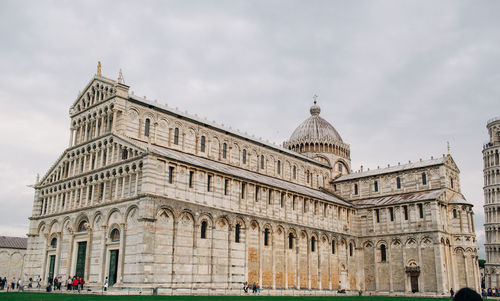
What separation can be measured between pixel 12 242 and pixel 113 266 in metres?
41.4

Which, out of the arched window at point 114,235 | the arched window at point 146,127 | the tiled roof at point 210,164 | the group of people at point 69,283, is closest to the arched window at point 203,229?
the tiled roof at point 210,164

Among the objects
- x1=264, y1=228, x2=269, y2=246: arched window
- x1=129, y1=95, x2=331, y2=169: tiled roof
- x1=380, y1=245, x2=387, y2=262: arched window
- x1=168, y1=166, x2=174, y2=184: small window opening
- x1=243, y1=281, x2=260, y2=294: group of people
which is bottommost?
x1=243, y1=281, x2=260, y2=294: group of people

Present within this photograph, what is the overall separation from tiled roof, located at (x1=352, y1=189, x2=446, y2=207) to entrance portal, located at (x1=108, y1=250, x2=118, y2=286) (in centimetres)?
3450

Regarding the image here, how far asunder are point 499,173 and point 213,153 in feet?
200

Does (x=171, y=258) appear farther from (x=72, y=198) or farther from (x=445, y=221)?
(x=445, y=221)

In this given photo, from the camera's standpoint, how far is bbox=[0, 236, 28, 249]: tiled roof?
229 feet

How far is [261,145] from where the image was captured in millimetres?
58969

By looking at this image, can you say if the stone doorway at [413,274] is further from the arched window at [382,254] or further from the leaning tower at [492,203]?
the leaning tower at [492,203]

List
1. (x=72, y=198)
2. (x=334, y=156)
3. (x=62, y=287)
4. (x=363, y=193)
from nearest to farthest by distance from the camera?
(x=62, y=287) < (x=72, y=198) < (x=363, y=193) < (x=334, y=156)

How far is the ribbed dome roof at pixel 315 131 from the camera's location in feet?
237

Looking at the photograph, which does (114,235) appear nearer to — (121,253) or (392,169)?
(121,253)

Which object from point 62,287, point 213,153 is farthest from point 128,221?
point 213,153

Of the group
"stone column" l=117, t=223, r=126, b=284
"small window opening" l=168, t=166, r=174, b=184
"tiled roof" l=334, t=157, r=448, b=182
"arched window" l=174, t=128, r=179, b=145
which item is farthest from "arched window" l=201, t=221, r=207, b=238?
"tiled roof" l=334, t=157, r=448, b=182

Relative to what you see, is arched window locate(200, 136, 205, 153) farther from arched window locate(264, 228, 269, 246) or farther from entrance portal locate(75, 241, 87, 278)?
entrance portal locate(75, 241, 87, 278)
